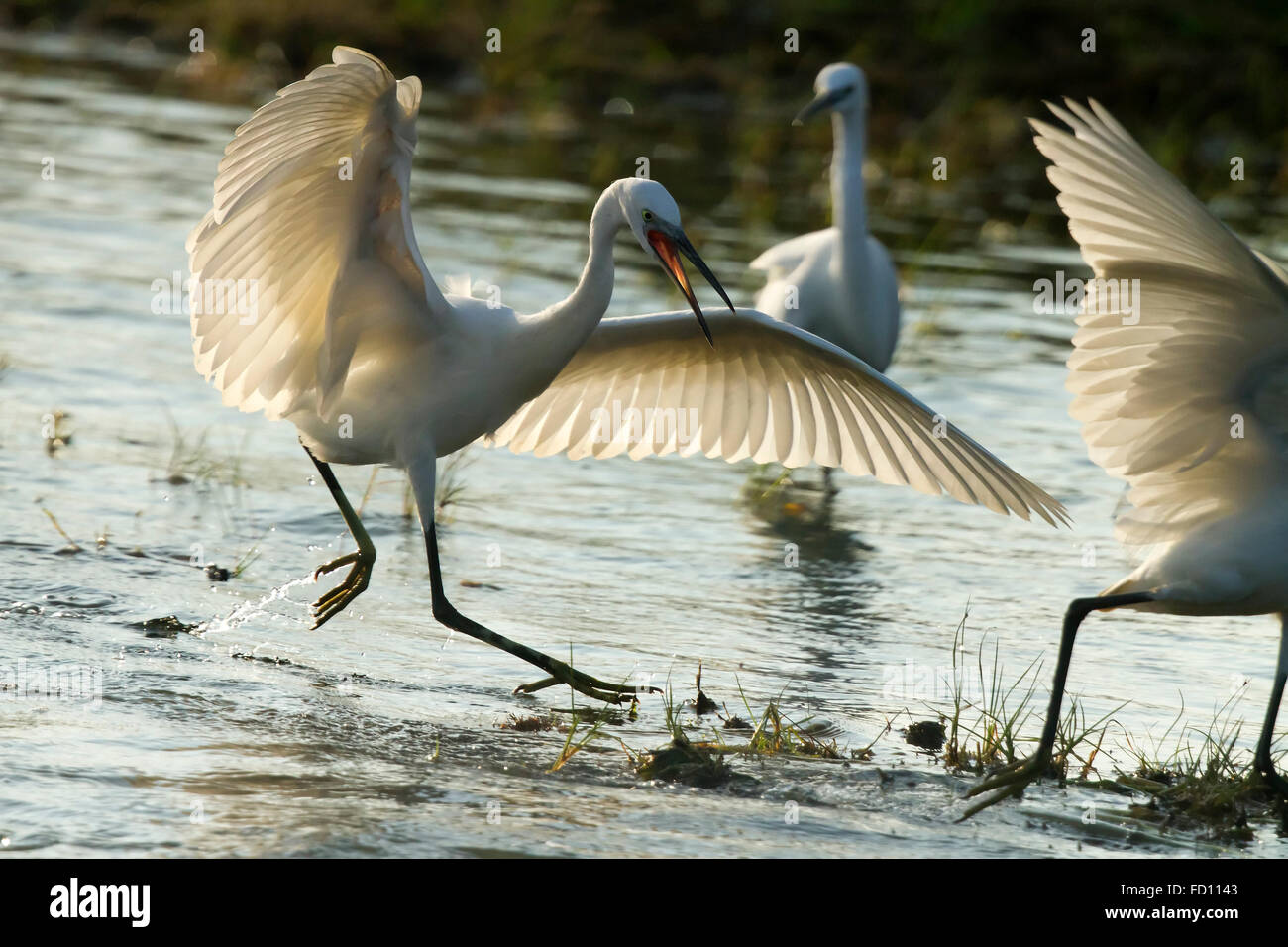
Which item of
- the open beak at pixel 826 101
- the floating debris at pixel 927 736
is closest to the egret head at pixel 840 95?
the open beak at pixel 826 101

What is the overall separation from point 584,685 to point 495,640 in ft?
1.16

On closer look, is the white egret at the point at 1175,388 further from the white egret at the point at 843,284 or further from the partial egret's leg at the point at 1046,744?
the white egret at the point at 843,284

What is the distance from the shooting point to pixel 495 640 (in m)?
5.26

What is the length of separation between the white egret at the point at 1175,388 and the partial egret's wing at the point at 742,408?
2.04 ft

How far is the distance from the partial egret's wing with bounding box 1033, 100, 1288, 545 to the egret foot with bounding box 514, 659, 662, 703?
5.02 feet

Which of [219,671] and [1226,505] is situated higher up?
[1226,505]

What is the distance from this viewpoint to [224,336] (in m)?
5.30

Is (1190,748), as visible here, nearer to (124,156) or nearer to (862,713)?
(862,713)

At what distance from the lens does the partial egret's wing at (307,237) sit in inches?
181

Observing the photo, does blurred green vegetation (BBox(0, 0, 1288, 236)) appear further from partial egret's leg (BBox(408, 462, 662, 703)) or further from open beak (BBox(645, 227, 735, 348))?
open beak (BBox(645, 227, 735, 348))

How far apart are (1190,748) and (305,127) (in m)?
3.12
